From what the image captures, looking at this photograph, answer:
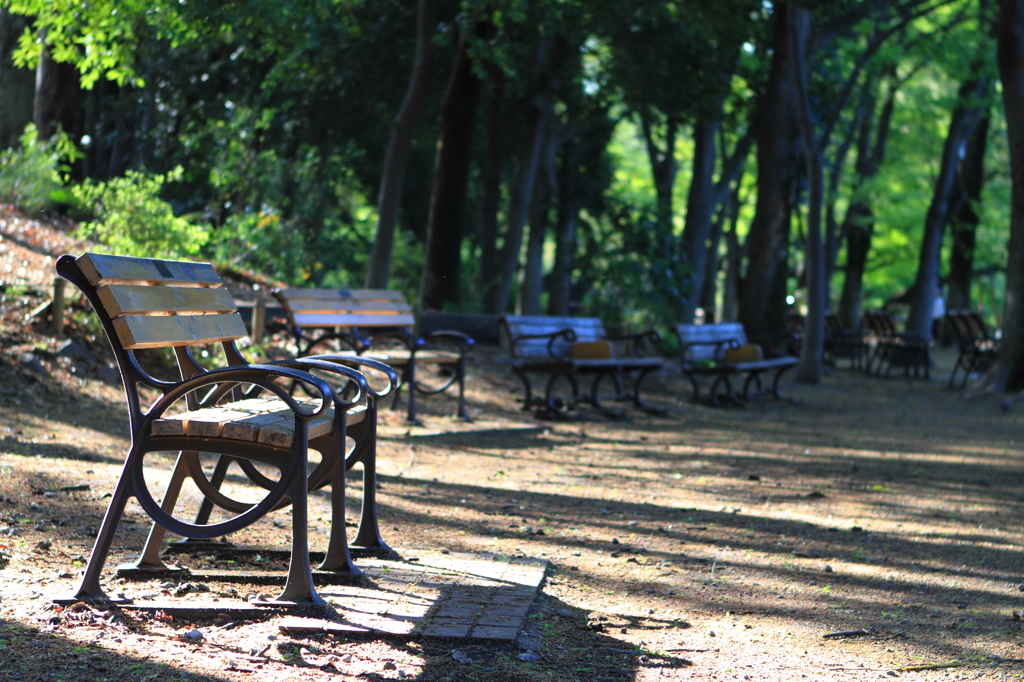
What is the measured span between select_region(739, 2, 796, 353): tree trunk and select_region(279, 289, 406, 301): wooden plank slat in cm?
788

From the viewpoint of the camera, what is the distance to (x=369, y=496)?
3.99m

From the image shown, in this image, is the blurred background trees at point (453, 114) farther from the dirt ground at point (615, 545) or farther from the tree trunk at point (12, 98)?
the dirt ground at point (615, 545)

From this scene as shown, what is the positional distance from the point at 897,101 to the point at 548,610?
25979 millimetres

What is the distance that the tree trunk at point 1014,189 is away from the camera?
12.5 meters

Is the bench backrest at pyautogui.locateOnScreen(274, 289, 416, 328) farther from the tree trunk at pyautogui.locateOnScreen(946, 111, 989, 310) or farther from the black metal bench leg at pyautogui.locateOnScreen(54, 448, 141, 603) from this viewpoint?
the tree trunk at pyautogui.locateOnScreen(946, 111, 989, 310)

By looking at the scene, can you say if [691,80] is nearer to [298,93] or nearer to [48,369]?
[298,93]

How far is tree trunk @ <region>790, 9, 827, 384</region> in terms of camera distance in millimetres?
13766

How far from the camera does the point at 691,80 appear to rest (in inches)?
616

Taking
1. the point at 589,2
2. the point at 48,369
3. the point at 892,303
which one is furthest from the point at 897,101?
the point at 48,369

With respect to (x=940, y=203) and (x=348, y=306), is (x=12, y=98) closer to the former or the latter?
(x=348, y=306)

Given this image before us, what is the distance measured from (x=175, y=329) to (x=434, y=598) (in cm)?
137

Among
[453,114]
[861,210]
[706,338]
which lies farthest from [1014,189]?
[861,210]

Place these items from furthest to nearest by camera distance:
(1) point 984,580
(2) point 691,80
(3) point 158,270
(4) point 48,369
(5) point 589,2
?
(2) point 691,80
(5) point 589,2
(4) point 48,369
(1) point 984,580
(3) point 158,270

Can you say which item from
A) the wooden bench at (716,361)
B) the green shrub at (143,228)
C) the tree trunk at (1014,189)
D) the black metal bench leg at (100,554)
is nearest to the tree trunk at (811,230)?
the wooden bench at (716,361)
